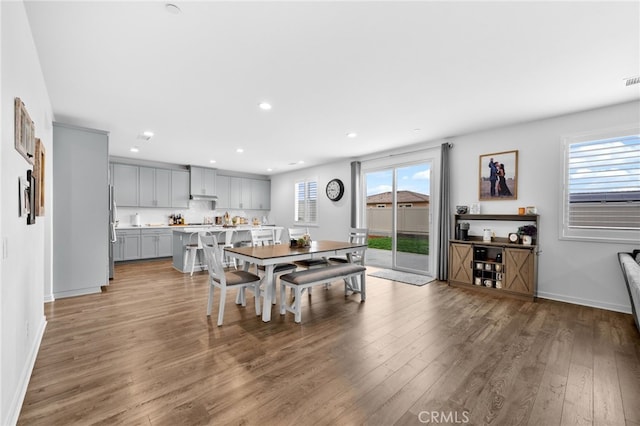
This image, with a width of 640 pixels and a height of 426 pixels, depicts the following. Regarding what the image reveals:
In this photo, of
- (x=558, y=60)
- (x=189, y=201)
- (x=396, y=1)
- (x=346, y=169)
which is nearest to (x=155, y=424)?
(x=396, y=1)

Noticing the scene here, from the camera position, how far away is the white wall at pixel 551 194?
3564 mm

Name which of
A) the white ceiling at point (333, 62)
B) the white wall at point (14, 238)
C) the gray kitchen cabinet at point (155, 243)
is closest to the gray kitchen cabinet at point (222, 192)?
the gray kitchen cabinet at point (155, 243)

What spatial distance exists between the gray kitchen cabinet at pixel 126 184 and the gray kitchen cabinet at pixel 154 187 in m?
0.11

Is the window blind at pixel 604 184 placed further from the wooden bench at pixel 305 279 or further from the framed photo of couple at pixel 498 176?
the wooden bench at pixel 305 279

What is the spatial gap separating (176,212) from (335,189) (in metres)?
4.58

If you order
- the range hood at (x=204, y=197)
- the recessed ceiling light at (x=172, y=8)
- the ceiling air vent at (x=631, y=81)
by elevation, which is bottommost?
the range hood at (x=204, y=197)

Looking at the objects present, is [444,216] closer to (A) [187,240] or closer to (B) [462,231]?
(B) [462,231]

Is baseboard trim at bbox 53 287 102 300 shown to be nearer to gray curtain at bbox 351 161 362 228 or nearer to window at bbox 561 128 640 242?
gray curtain at bbox 351 161 362 228

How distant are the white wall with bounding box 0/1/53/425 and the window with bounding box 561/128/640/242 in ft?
18.4

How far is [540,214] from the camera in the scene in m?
4.08

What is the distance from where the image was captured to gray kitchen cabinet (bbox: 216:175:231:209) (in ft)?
27.5

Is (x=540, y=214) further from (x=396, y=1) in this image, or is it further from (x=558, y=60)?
(x=396, y=1)

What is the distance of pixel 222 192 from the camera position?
847cm

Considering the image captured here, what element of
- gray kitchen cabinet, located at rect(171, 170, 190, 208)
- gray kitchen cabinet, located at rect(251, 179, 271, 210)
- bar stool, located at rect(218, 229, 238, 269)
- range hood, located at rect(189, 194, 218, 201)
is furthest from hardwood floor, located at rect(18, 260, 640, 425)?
gray kitchen cabinet, located at rect(251, 179, 271, 210)
